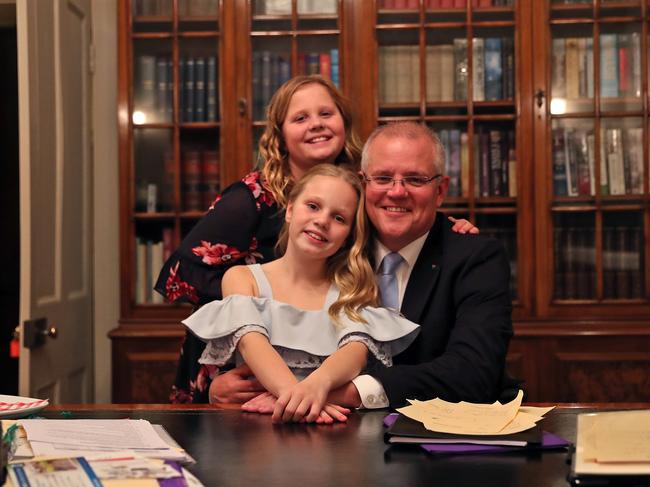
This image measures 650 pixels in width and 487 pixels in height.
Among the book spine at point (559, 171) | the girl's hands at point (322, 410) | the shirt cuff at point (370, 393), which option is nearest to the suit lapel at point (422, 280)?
the shirt cuff at point (370, 393)

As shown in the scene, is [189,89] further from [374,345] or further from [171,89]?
[374,345]

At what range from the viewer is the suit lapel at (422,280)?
2176 mm

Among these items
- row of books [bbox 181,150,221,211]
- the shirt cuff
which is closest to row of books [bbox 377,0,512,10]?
row of books [bbox 181,150,221,211]

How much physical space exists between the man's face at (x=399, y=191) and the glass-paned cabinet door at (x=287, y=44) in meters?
1.42

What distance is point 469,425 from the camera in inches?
61.5

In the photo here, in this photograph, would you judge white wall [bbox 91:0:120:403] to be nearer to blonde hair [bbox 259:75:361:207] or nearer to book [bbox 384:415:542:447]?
blonde hair [bbox 259:75:361:207]

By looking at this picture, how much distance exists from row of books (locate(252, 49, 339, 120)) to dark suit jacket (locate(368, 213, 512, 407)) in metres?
1.42

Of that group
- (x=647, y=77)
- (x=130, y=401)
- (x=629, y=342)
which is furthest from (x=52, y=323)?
(x=647, y=77)

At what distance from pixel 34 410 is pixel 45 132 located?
5.34 feet

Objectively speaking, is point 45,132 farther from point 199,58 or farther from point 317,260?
point 317,260

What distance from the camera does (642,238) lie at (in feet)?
11.7

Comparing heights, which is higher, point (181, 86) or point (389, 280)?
point (181, 86)

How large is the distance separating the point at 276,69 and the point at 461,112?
0.73m

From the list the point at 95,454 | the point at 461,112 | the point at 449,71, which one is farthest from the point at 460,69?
the point at 95,454
